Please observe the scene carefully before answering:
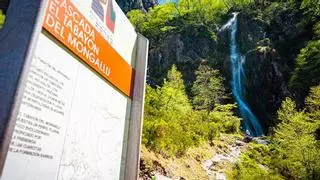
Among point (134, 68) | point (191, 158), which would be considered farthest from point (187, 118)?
point (134, 68)

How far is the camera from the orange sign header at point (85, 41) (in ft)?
6.41

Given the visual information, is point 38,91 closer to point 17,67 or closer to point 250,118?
point 17,67

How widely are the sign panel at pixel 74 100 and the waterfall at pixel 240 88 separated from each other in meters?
27.2

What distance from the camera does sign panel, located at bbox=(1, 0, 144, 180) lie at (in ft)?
5.59

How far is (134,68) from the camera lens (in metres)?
3.25

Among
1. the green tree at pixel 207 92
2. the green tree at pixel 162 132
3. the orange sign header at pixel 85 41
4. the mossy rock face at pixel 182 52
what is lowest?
the orange sign header at pixel 85 41

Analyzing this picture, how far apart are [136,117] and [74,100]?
108cm

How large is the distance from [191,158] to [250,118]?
64.6 feet

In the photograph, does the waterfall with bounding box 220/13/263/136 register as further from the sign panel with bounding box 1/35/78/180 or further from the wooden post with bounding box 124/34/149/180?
the sign panel with bounding box 1/35/78/180

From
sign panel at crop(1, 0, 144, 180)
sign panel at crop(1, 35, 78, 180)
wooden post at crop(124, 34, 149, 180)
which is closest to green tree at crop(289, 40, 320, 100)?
wooden post at crop(124, 34, 149, 180)

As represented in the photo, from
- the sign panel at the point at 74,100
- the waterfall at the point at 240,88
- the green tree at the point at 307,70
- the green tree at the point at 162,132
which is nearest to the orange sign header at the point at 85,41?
the sign panel at the point at 74,100

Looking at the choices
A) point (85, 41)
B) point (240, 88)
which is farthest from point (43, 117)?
point (240, 88)

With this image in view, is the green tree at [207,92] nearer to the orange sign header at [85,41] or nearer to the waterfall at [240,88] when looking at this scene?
the waterfall at [240,88]

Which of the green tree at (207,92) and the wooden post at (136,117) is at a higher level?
the green tree at (207,92)
